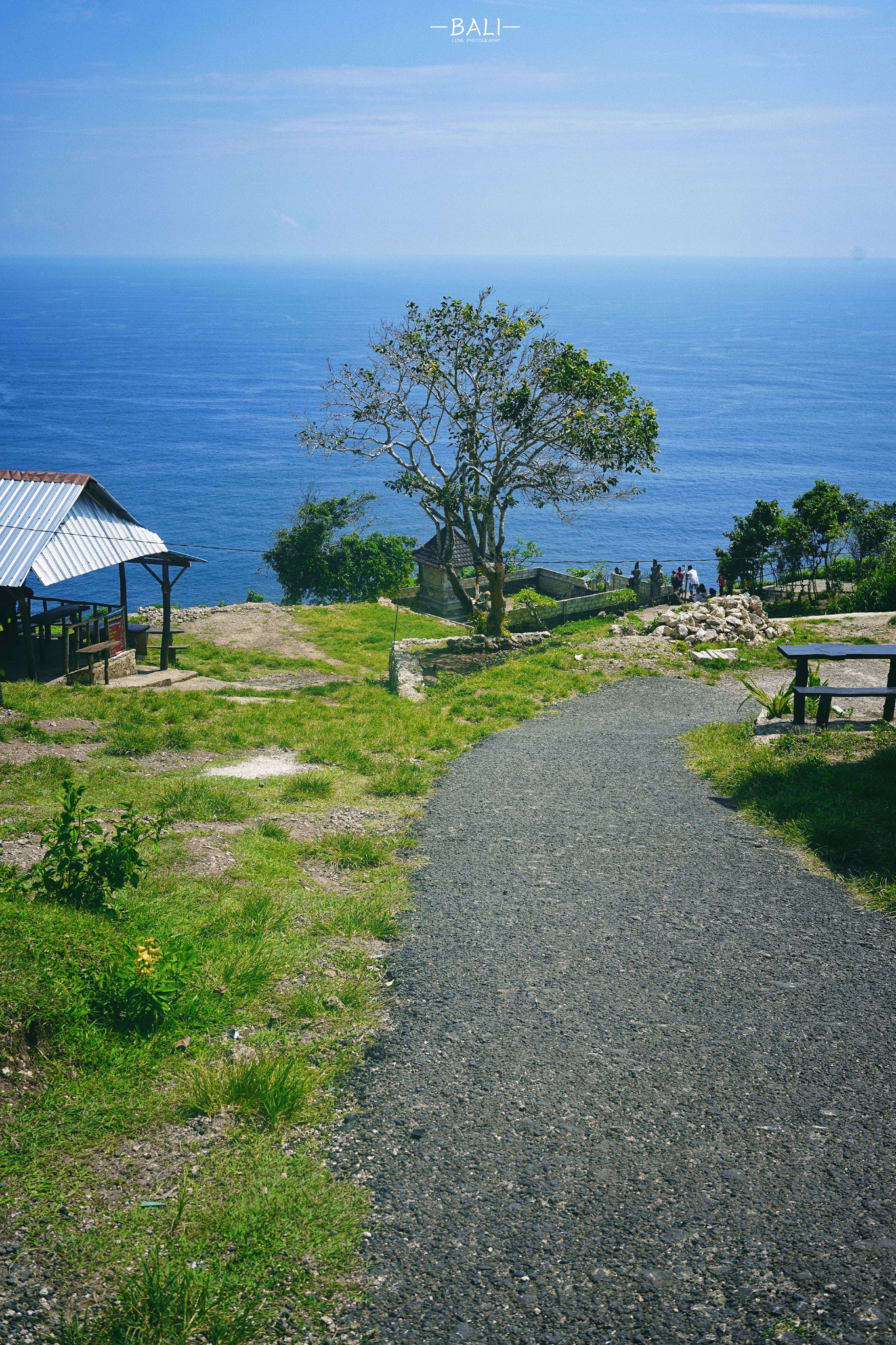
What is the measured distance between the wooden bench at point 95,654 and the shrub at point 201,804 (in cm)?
982

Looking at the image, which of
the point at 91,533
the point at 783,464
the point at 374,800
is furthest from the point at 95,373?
the point at 374,800

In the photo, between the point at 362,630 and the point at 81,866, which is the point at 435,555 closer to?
the point at 362,630

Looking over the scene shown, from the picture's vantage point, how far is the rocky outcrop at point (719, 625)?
2045cm

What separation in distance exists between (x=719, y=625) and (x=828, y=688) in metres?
9.26

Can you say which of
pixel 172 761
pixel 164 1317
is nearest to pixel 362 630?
pixel 172 761

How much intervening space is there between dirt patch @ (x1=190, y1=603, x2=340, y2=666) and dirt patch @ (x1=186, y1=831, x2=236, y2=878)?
1481 centimetres

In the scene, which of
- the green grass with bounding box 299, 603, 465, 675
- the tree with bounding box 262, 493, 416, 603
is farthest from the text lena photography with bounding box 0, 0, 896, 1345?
the tree with bounding box 262, 493, 416, 603

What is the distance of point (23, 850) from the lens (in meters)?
7.96

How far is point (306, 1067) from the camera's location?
5625mm

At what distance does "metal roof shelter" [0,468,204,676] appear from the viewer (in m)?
18.7

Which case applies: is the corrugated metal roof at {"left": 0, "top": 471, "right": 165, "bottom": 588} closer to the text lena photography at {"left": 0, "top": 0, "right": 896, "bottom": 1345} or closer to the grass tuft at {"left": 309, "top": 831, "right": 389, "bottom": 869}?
the text lena photography at {"left": 0, "top": 0, "right": 896, "bottom": 1345}

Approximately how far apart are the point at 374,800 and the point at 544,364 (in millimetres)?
14504

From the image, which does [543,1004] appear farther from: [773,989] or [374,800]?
[374,800]

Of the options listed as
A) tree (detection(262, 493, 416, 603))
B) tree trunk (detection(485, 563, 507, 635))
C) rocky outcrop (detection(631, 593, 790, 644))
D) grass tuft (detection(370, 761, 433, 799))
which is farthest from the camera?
tree (detection(262, 493, 416, 603))
